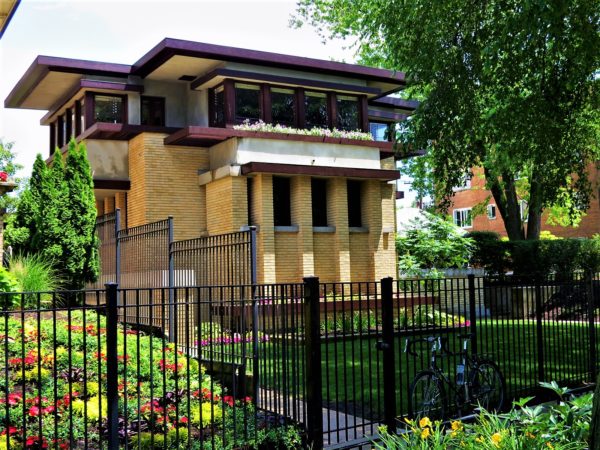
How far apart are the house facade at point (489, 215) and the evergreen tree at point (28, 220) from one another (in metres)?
24.4

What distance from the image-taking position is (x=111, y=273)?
17.2m

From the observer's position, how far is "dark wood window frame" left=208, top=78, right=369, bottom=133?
69.3 feet

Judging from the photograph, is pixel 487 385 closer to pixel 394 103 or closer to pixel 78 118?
pixel 78 118

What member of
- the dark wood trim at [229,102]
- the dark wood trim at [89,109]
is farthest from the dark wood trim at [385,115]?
the dark wood trim at [89,109]

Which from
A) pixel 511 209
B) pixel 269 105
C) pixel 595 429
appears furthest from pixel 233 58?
pixel 595 429

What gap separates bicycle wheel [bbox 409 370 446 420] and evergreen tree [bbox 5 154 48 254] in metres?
13.0

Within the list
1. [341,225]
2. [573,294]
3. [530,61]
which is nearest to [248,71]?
[341,225]

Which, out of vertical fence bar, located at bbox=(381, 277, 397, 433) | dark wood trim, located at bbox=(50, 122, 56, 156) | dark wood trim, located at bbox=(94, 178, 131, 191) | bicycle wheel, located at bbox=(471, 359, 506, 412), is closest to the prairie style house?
dark wood trim, located at bbox=(94, 178, 131, 191)

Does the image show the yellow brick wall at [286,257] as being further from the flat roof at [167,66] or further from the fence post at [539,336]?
the fence post at [539,336]

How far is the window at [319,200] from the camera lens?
73.5ft

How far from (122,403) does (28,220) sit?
44.6 feet

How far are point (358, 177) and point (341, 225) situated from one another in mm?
1729

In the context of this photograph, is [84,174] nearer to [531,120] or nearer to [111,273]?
[111,273]

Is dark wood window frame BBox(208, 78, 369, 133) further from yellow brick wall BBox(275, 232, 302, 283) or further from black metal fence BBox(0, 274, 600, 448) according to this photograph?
black metal fence BBox(0, 274, 600, 448)
